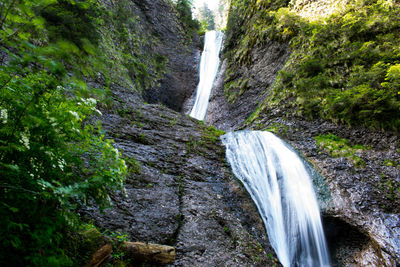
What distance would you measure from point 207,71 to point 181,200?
1452 centimetres

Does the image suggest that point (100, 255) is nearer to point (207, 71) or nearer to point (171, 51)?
point (207, 71)

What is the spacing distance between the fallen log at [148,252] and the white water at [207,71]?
11436mm

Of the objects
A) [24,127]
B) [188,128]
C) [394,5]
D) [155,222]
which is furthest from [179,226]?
[394,5]

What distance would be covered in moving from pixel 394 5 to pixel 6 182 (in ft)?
Result: 32.2

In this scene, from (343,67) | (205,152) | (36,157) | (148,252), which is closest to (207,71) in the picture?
(343,67)

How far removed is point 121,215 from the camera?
3223 millimetres

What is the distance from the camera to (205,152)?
628 cm

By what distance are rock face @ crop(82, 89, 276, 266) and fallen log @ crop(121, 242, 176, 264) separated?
0.18 m

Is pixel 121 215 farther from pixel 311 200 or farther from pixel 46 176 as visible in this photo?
pixel 311 200

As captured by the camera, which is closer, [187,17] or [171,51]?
[171,51]

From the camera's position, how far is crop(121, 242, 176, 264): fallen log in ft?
8.50

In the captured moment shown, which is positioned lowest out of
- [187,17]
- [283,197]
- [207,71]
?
[283,197]

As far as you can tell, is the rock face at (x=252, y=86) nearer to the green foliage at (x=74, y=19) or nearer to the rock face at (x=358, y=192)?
the rock face at (x=358, y=192)

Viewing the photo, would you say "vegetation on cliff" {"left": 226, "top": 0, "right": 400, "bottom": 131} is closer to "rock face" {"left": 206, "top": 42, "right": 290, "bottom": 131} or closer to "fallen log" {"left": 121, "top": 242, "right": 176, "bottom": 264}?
"rock face" {"left": 206, "top": 42, "right": 290, "bottom": 131}
